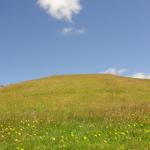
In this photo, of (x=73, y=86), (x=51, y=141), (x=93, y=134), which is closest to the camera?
(x=51, y=141)

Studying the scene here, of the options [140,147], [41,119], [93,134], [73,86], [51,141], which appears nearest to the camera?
[140,147]

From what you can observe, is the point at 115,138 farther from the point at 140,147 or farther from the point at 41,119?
the point at 41,119

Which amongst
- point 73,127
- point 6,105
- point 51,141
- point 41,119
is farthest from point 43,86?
point 51,141

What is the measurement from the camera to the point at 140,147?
15.2 metres

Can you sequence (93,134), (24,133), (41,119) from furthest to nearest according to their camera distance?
1. (41,119)
2. (24,133)
3. (93,134)

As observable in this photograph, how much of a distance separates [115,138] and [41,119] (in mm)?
7386

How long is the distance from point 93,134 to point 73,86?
115 ft

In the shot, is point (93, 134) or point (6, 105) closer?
point (93, 134)

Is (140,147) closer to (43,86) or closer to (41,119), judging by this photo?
(41,119)

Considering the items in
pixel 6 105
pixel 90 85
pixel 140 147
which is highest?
pixel 90 85

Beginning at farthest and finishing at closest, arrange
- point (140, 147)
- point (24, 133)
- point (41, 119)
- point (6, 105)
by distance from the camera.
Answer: point (6, 105) → point (41, 119) → point (24, 133) → point (140, 147)

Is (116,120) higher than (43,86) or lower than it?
lower

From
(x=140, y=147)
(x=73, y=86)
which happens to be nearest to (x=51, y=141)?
(x=140, y=147)

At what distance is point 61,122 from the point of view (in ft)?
71.5
